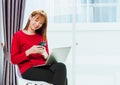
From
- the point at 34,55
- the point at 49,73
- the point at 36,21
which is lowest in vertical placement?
the point at 49,73

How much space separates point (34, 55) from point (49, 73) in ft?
0.84

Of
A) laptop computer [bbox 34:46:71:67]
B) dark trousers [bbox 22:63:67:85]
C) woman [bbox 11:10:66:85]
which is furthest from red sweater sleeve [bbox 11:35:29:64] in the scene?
laptop computer [bbox 34:46:71:67]

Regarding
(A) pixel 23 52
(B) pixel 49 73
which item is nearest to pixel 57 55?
(B) pixel 49 73

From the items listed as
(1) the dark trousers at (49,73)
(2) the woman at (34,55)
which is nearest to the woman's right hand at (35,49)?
(2) the woman at (34,55)

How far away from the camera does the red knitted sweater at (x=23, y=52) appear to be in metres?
2.45

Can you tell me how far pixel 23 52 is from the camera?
8.20 feet

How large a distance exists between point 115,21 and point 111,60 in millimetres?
554

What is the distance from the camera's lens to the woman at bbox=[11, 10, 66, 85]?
2.41 m

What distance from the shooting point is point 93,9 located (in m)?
3.44

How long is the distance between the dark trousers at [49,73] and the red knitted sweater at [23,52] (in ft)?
0.22

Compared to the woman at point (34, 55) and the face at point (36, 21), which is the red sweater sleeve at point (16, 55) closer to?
the woman at point (34, 55)

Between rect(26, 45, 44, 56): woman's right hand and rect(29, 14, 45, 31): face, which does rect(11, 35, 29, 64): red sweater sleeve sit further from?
rect(29, 14, 45, 31): face

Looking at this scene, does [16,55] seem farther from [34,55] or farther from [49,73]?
[49,73]

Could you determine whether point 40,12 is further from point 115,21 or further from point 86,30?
point 115,21
